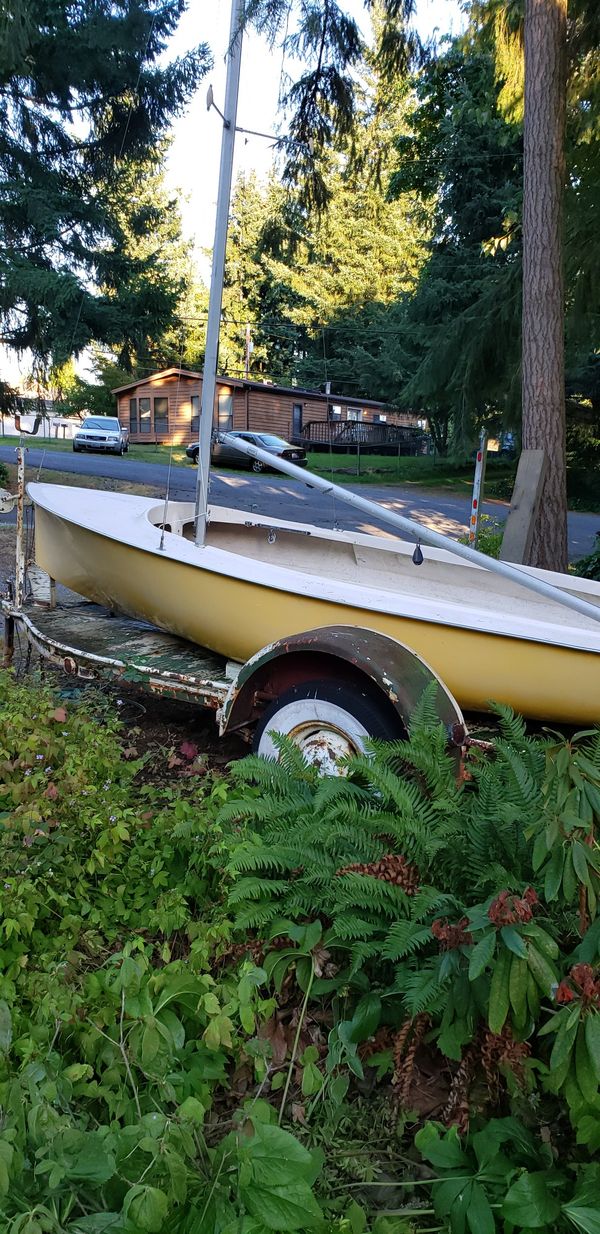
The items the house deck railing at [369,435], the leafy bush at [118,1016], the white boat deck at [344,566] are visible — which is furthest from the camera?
the house deck railing at [369,435]

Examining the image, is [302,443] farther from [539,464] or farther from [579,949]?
[579,949]

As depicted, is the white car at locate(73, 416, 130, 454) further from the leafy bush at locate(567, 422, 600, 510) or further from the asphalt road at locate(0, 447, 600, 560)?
the leafy bush at locate(567, 422, 600, 510)

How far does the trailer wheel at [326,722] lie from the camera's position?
298 cm

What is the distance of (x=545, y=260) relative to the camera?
6.95m

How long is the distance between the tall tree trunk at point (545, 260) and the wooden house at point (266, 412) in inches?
653

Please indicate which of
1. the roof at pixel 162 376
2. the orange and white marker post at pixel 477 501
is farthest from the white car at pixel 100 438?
the orange and white marker post at pixel 477 501

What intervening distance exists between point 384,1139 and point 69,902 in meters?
1.17

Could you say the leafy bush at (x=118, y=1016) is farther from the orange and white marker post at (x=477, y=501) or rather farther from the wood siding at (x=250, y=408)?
the wood siding at (x=250, y=408)

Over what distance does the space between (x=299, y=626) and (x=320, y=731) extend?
585mm

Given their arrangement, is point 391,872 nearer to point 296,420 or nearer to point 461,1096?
point 461,1096

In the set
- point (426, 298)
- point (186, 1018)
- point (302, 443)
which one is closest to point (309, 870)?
point (186, 1018)

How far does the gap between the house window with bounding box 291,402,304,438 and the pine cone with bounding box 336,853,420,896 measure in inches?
1375

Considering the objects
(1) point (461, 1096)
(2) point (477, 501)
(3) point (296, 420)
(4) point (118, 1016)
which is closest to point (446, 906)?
(1) point (461, 1096)

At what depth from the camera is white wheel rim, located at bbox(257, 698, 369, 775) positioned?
3.05 m
